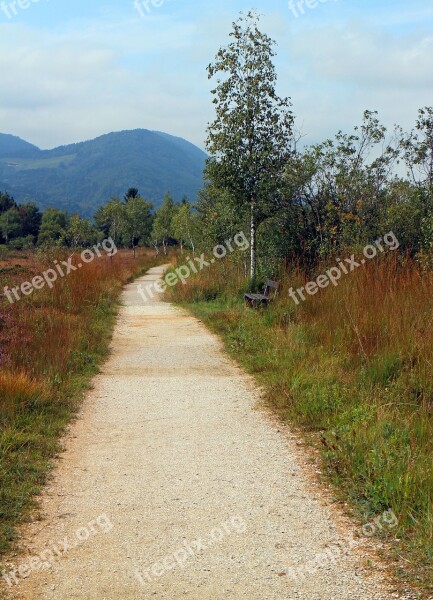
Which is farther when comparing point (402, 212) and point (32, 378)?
point (402, 212)

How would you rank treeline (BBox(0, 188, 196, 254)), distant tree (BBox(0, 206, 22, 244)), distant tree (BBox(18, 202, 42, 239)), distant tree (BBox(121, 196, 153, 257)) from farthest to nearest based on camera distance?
distant tree (BBox(18, 202, 42, 239)) → distant tree (BBox(0, 206, 22, 244)) → distant tree (BBox(121, 196, 153, 257)) → treeline (BBox(0, 188, 196, 254))

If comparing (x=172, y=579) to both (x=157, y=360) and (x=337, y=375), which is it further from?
(x=157, y=360)

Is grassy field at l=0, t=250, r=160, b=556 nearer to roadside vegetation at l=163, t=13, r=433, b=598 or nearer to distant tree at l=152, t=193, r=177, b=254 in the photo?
Result: roadside vegetation at l=163, t=13, r=433, b=598

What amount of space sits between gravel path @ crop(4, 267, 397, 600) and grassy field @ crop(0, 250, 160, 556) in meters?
0.19

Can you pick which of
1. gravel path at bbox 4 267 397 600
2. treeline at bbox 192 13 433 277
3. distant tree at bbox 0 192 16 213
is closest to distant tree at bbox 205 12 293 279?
treeline at bbox 192 13 433 277

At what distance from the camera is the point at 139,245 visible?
79.1 meters

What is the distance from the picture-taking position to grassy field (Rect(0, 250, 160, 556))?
4508 millimetres

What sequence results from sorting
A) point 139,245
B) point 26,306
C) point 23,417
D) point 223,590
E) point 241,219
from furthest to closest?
point 139,245 < point 241,219 < point 26,306 < point 23,417 < point 223,590

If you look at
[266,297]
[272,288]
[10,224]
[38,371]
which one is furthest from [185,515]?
[10,224]

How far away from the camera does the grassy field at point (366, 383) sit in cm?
392

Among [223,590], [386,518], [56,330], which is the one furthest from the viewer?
[56,330]

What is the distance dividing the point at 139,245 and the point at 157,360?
70.9 meters

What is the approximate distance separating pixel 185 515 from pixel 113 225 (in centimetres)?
5375

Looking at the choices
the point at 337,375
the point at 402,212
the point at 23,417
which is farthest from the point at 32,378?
the point at 402,212
